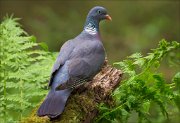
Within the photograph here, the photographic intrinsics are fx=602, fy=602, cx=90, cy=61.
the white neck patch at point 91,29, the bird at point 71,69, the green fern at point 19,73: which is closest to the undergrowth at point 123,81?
the green fern at point 19,73

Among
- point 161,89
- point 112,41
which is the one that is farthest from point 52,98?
point 112,41

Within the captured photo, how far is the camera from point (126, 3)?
1642cm

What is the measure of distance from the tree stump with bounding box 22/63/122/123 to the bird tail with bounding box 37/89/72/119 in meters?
0.05

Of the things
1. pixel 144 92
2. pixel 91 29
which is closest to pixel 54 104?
pixel 144 92

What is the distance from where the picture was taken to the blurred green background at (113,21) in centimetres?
1447

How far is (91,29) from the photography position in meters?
6.39

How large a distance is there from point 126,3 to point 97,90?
455 inches

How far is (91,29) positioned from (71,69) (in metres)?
1.07

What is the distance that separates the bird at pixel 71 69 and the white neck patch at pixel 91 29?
76 millimetres

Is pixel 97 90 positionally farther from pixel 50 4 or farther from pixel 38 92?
pixel 50 4

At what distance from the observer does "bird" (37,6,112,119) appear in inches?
195

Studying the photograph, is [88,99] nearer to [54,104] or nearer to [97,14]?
[54,104]

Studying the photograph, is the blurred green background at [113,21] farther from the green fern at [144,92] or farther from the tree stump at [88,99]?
the green fern at [144,92]

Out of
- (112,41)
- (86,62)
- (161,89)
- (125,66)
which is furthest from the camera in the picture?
(112,41)
